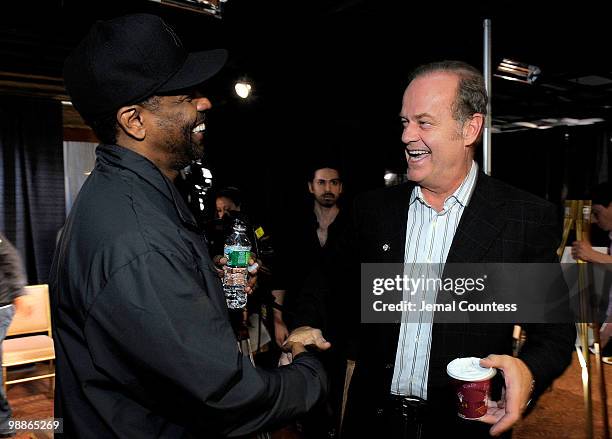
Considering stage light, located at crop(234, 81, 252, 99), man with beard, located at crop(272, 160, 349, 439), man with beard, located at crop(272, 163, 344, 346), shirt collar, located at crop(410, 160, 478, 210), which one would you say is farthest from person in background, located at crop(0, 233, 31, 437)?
stage light, located at crop(234, 81, 252, 99)

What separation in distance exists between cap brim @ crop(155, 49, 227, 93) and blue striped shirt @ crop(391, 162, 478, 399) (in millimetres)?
945

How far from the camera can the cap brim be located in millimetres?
1157

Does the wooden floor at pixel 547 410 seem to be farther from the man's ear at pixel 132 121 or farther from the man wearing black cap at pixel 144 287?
the man's ear at pixel 132 121

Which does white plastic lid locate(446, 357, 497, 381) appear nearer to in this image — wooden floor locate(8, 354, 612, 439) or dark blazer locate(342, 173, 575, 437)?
dark blazer locate(342, 173, 575, 437)

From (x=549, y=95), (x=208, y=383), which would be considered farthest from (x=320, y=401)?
(x=549, y=95)

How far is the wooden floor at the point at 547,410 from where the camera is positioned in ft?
13.5

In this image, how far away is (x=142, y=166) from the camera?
44.6 inches

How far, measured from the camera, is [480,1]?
2.99 metres

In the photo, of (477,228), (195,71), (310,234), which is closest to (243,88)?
(310,234)

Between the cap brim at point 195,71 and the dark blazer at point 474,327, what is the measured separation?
2.95 feet

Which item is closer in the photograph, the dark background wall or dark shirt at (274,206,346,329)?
dark shirt at (274,206,346,329)

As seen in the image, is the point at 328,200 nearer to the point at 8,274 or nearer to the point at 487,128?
the point at 487,128

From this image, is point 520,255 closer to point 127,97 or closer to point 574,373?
point 127,97

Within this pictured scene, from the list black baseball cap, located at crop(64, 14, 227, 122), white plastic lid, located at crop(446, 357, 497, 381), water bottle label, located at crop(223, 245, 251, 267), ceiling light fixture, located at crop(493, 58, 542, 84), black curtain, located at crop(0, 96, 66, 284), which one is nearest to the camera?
black baseball cap, located at crop(64, 14, 227, 122)
